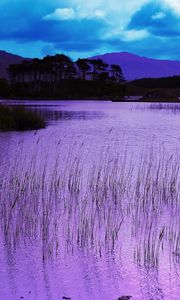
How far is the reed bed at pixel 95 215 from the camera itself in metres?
6.54

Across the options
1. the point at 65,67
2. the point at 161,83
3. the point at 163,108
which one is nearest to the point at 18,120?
the point at 163,108

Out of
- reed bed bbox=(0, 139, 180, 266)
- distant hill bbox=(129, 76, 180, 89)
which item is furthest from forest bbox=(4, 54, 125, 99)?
reed bed bbox=(0, 139, 180, 266)

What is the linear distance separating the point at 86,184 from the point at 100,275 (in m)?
4.38

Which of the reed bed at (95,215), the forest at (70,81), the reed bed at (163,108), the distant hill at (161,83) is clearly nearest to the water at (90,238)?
the reed bed at (95,215)

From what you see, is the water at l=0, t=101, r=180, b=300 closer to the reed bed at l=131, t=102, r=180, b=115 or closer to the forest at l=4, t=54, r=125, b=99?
the reed bed at l=131, t=102, r=180, b=115

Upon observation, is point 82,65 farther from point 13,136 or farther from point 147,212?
point 147,212

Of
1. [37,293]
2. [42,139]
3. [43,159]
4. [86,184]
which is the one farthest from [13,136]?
[37,293]

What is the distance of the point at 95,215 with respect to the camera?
313 inches

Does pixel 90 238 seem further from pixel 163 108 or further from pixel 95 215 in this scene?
pixel 163 108

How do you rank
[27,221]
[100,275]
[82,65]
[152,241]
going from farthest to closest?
1. [82,65]
2. [27,221]
3. [152,241]
4. [100,275]

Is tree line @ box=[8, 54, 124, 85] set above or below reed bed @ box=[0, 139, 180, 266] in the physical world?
above

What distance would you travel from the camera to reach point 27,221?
24.4 ft

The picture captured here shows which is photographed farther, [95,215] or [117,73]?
[117,73]

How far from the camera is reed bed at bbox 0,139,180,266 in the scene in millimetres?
6535
